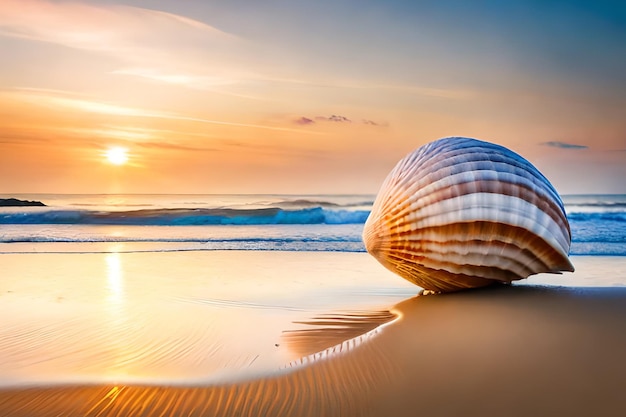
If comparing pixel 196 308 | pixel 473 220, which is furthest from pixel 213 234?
pixel 473 220

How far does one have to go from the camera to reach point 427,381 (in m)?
2.25

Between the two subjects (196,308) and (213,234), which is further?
(213,234)

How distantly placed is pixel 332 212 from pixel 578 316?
16504mm

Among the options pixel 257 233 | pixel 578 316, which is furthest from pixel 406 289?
pixel 257 233

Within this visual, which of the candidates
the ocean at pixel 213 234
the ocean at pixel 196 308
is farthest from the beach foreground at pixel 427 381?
the ocean at pixel 213 234

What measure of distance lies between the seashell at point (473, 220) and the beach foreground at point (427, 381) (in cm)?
62

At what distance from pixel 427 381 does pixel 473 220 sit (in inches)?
65.2

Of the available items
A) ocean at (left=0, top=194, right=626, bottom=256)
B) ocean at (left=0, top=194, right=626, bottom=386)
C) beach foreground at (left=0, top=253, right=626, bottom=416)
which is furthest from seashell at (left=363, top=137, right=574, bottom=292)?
ocean at (left=0, top=194, right=626, bottom=256)

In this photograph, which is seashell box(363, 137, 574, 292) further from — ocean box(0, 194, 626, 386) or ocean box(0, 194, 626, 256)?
ocean box(0, 194, 626, 256)

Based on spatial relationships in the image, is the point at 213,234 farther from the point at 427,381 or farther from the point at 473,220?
the point at 427,381

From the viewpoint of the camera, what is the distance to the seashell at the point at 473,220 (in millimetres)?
3656

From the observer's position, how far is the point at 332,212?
1942 centimetres

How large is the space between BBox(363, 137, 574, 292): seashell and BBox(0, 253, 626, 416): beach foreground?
62 cm

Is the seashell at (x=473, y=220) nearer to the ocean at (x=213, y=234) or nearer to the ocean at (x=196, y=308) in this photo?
the ocean at (x=196, y=308)
